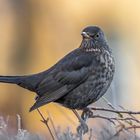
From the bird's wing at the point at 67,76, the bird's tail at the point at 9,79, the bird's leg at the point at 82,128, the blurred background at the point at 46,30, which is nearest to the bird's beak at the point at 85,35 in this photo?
the bird's wing at the point at 67,76

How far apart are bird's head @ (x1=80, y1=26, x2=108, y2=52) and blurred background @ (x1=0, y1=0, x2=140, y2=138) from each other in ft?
34.4

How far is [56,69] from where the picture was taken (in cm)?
859

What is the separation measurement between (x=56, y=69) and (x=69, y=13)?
43.2 feet

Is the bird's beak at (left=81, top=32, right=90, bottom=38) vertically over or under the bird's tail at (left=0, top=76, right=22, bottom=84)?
over

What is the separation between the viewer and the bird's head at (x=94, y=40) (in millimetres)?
8633

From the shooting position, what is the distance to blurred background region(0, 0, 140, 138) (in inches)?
806

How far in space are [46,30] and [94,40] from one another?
13.0m

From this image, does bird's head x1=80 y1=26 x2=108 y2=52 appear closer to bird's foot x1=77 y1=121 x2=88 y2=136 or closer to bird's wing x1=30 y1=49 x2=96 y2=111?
bird's wing x1=30 y1=49 x2=96 y2=111

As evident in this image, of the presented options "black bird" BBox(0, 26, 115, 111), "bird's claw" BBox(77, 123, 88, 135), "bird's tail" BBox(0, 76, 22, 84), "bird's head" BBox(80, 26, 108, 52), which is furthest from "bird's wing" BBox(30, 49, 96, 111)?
"bird's claw" BBox(77, 123, 88, 135)

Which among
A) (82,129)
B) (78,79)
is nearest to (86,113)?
(78,79)

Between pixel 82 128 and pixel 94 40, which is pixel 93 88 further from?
pixel 82 128

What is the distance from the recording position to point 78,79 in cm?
847

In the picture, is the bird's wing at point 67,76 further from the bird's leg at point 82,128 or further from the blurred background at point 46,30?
the blurred background at point 46,30

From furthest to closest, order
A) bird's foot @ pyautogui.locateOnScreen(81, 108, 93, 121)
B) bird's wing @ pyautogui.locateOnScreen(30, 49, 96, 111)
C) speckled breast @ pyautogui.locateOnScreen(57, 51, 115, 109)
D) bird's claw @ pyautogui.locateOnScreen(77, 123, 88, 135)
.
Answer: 1. bird's wing @ pyautogui.locateOnScreen(30, 49, 96, 111)
2. speckled breast @ pyautogui.locateOnScreen(57, 51, 115, 109)
3. bird's foot @ pyautogui.locateOnScreen(81, 108, 93, 121)
4. bird's claw @ pyautogui.locateOnScreen(77, 123, 88, 135)
